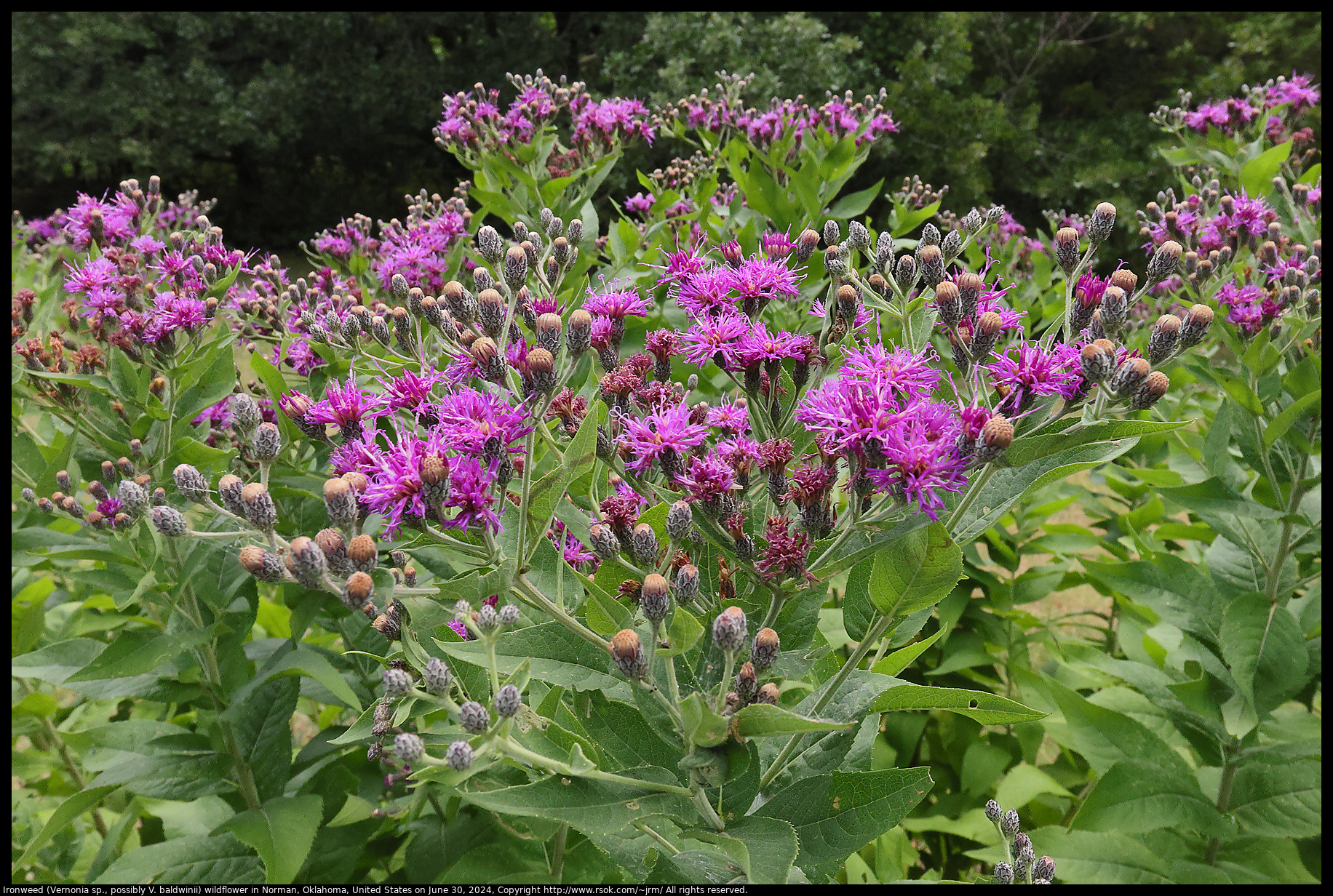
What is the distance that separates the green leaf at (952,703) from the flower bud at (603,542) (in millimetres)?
591

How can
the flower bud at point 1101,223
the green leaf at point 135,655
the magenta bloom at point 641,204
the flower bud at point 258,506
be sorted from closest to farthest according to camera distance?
1. the flower bud at point 258,506
2. the flower bud at point 1101,223
3. the green leaf at point 135,655
4. the magenta bloom at point 641,204

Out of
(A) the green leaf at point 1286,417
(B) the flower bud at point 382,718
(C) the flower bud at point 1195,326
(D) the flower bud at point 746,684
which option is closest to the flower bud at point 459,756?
(B) the flower bud at point 382,718

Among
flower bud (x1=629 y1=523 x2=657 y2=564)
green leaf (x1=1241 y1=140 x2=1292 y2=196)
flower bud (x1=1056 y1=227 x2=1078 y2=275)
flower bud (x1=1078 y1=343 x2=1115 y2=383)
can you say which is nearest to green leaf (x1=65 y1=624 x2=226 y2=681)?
flower bud (x1=629 y1=523 x2=657 y2=564)

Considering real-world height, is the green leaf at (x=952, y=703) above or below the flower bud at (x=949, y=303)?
below

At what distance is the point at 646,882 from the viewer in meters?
1.71

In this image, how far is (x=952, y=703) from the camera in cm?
148

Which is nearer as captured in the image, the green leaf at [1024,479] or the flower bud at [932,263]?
Result: the green leaf at [1024,479]

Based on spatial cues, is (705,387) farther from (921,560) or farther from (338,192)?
(338,192)

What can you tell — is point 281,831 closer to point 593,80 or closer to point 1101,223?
point 1101,223

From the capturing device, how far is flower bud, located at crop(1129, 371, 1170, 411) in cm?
144

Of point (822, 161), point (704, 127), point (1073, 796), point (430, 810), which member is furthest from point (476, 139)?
point (1073, 796)

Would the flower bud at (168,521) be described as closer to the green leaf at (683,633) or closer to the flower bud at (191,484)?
the flower bud at (191,484)

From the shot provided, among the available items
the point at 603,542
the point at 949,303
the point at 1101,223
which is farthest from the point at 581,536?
the point at 1101,223

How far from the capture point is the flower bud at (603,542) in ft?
5.07
